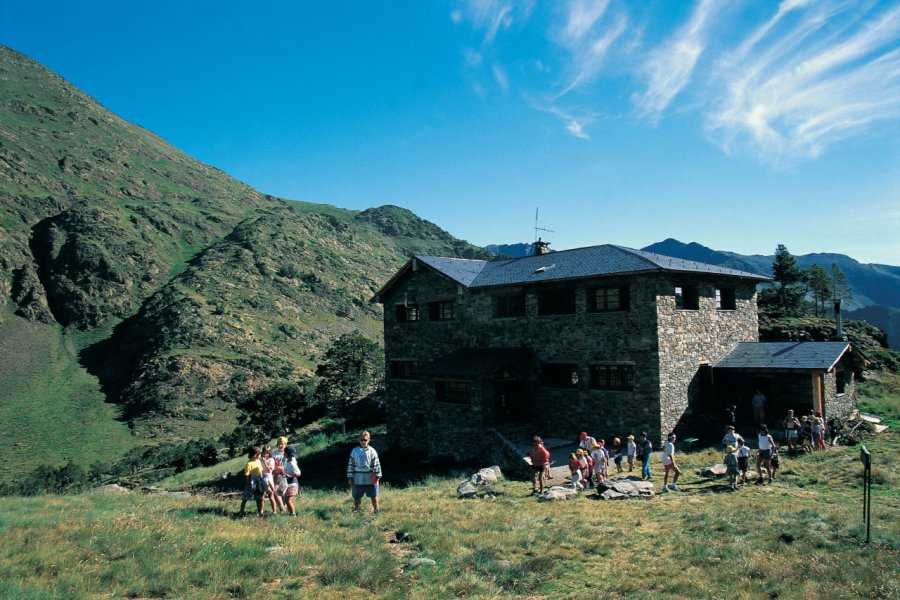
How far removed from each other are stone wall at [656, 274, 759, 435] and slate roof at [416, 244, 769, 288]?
798 mm

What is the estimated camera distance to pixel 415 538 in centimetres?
1253

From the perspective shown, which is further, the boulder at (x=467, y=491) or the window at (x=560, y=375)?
the window at (x=560, y=375)

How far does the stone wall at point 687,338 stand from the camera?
23266 millimetres

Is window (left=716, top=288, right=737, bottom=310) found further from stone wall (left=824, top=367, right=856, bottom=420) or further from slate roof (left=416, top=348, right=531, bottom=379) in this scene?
slate roof (left=416, top=348, right=531, bottom=379)

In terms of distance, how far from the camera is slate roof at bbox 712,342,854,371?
2300 centimetres

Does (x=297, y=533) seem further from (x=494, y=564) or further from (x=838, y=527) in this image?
(x=838, y=527)

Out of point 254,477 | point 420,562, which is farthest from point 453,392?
point 420,562

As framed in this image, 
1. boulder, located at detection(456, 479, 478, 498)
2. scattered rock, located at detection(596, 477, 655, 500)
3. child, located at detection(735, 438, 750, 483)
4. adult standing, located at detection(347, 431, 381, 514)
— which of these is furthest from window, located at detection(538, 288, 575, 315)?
adult standing, located at detection(347, 431, 381, 514)

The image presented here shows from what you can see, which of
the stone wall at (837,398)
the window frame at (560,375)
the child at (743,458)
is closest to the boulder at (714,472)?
the child at (743,458)

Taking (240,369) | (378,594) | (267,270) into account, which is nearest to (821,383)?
(378,594)

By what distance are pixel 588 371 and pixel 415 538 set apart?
14.6 m

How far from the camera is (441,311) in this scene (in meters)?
31.4

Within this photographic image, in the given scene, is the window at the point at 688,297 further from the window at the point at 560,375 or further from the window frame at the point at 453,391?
the window frame at the point at 453,391

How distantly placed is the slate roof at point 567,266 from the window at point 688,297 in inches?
35.6
